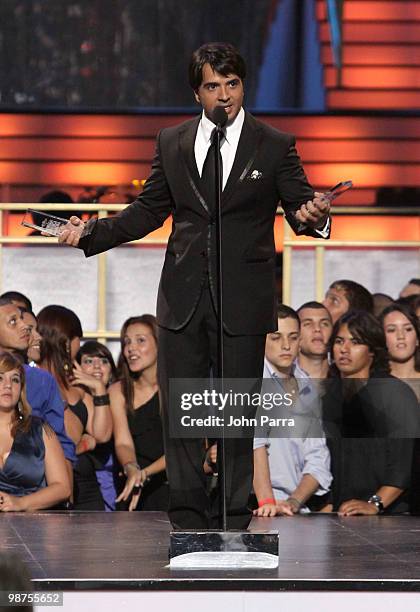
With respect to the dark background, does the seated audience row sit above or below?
below

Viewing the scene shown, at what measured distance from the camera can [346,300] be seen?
21.6 feet

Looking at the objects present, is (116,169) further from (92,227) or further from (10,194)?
(92,227)

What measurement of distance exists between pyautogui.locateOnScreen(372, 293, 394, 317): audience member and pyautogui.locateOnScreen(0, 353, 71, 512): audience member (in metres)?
2.05

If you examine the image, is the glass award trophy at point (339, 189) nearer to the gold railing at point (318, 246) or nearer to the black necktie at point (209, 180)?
the black necktie at point (209, 180)

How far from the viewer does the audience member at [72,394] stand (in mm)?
5723

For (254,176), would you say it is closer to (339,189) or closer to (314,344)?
(339,189)

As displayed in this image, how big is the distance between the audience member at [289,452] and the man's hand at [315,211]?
1.59 meters

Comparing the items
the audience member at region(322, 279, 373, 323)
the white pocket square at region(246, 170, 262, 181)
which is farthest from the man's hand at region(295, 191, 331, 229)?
the audience member at region(322, 279, 373, 323)

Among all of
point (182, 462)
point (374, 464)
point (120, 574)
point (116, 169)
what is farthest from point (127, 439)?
point (116, 169)

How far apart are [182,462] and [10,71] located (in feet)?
13.4

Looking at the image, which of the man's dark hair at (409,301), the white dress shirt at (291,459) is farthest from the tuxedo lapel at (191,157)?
the man's dark hair at (409,301)

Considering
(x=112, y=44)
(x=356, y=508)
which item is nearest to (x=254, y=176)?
(x=356, y=508)

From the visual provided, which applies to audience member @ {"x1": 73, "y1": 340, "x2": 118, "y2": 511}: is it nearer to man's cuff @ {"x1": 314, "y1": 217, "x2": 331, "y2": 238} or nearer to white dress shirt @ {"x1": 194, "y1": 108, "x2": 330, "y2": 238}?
white dress shirt @ {"x1": 194, "y1": 108, "x2": 330, "y2": 238}

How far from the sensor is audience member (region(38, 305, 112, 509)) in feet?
18.8
